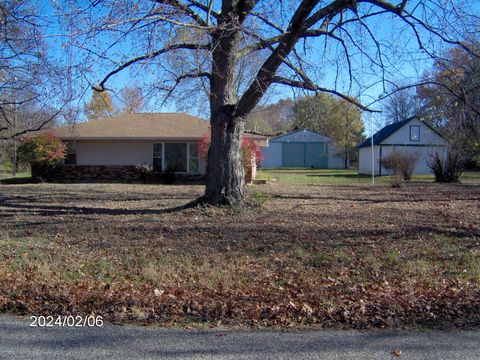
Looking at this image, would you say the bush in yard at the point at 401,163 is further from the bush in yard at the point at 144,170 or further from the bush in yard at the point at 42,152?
the bush in yard at the point at 42,152

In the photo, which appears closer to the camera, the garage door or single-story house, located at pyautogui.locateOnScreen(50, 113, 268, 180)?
single-story house, located at pyautogui.locateOnScreen(50, 113, 268, 180)

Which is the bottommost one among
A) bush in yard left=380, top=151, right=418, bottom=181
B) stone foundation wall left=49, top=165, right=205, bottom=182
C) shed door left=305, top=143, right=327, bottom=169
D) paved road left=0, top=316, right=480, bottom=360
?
paved road left=0, top=316, right=480, bottom=360

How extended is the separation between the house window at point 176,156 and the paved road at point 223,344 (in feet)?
64.4

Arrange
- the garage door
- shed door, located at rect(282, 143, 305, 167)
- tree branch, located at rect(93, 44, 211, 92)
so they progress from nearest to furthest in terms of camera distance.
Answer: tree branch, located at rect(93, 44, 211, 92)
the garage door
shed door, located at rect(282, 143, 305, 167)

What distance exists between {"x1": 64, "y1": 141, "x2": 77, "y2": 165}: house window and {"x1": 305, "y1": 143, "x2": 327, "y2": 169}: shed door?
43.7 meters

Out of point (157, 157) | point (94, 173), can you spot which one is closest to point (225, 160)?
point (157, 157)

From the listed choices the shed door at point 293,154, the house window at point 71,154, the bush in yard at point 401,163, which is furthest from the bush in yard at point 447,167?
the shed door at point 293,154

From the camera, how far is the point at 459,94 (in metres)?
10.1

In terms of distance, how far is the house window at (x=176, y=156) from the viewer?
79.3 ft

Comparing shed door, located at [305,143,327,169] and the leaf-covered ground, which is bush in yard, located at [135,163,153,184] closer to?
the leaf-covered ground

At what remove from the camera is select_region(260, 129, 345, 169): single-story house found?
64562 millimetres

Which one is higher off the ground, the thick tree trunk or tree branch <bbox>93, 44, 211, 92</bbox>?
tree branch <bbox>93, 44, 211, 92</bbox>

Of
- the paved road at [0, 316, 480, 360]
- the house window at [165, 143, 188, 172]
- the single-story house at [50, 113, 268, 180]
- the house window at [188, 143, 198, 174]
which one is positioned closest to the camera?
the paved road at [0, 316, 480, 360]

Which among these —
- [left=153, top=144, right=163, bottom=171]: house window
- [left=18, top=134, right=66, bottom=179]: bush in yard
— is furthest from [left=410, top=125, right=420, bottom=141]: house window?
[left=18, top=134, right=66, bottom=179]: bush in yard
